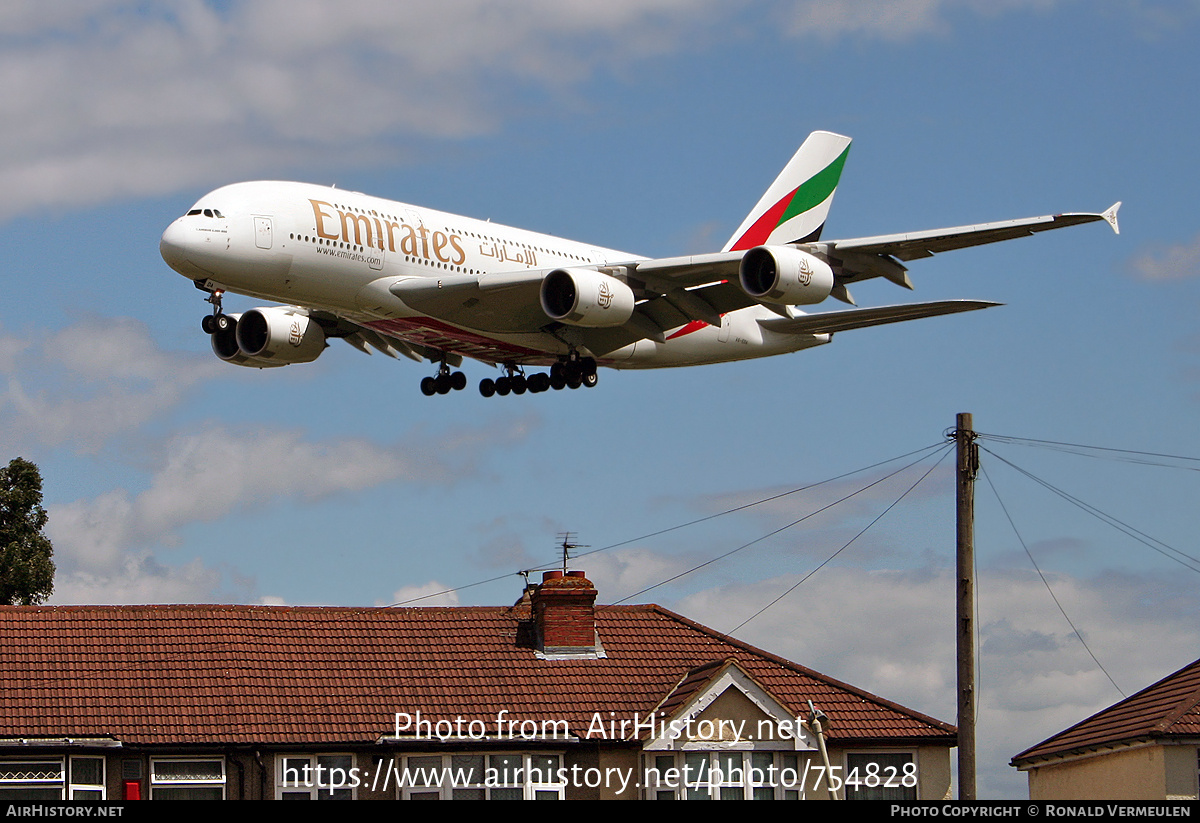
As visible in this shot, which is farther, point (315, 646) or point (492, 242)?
point (492, 242)

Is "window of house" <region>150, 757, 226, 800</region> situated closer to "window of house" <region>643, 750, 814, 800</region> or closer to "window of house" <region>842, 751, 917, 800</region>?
"window of house" <region>643, 750, 814, 800</region>

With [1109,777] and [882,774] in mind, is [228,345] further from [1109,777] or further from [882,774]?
[1109,777]

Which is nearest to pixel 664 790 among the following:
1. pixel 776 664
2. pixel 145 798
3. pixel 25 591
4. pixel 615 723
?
pixel 615 723

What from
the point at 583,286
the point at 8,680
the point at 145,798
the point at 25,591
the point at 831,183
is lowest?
the point at 145,798

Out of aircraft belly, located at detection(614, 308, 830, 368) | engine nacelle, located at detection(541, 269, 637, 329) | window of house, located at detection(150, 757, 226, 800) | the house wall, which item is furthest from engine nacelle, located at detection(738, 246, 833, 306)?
window of house, located at detection(150, 757, 226, 800)

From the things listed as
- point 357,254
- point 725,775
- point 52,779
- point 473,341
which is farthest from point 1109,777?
point 52,779

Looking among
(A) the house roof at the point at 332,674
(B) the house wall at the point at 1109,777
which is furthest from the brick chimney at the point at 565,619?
(B) the house wall at the point at 1109,777

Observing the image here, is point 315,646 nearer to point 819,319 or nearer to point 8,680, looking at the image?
point 8,680
